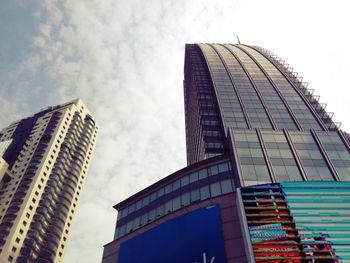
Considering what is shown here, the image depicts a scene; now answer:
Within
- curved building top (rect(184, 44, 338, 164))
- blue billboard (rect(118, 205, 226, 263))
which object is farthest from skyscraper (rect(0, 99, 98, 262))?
blue billboard (rect(118, 205, 226, 263))

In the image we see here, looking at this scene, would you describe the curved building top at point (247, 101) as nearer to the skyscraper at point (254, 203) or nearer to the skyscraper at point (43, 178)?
the skyscraper at point (254, 203)

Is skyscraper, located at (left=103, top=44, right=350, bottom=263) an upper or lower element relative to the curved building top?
lower

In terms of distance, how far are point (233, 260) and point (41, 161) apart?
91.2 m

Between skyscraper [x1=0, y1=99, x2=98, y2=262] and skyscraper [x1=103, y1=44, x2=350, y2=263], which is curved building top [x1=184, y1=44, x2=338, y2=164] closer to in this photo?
skyscraper [x1=103, y1=44, x2=350, y2=263]

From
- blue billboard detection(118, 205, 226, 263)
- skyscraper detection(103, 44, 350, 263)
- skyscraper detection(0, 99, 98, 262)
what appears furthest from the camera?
skyscraper detection(0, 99, 98, 262)

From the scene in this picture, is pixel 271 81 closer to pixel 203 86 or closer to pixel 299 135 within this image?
pixel 203 86

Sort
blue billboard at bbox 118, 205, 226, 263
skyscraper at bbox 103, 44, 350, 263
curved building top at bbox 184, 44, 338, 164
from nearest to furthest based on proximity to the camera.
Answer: skyscraper at bbox 103, 44, 350, 263
blue billboard at bbox 118, 205, 226, 263
curved building top at bbox 184, 44, 338, 164

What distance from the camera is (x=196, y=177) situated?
48.4 meters

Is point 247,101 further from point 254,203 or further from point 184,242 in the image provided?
point 184,242

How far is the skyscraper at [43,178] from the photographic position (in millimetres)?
89062

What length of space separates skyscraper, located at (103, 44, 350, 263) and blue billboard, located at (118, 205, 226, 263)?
12 centimetres

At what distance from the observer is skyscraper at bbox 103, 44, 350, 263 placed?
33375 mm

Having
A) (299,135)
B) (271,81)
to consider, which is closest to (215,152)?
(299,135)

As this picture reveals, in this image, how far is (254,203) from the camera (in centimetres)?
3706
